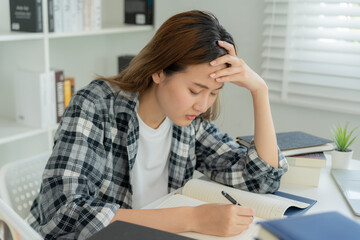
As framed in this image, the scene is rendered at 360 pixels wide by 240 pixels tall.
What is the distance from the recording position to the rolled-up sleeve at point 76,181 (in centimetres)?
105

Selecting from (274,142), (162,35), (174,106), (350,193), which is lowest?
(350,193)

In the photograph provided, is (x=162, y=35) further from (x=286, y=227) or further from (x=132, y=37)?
(x=132, y=37)

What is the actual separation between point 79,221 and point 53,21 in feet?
4.64

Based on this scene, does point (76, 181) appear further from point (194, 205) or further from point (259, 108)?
point (259, 108)

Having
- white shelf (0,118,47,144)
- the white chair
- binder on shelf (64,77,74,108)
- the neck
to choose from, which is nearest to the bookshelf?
white shelf (0,118,47,144)

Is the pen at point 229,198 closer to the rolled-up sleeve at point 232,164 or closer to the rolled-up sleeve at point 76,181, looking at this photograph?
the rolled-up sleeve at point 232,164

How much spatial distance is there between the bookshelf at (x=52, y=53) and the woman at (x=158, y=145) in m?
0.93

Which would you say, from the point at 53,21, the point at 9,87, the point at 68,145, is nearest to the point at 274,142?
the point at 68,145

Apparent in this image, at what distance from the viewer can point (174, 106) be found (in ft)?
4.26

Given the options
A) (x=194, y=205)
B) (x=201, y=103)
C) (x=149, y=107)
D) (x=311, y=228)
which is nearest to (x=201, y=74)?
(x=201, y=103)

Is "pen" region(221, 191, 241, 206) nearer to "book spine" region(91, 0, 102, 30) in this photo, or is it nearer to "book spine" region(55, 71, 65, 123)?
"book spine" region(55, 71, 65, 123)

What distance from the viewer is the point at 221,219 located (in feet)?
3.34

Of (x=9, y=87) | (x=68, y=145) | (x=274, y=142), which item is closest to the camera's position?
(x=68, y=145)

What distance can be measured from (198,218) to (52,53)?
1.87 m
